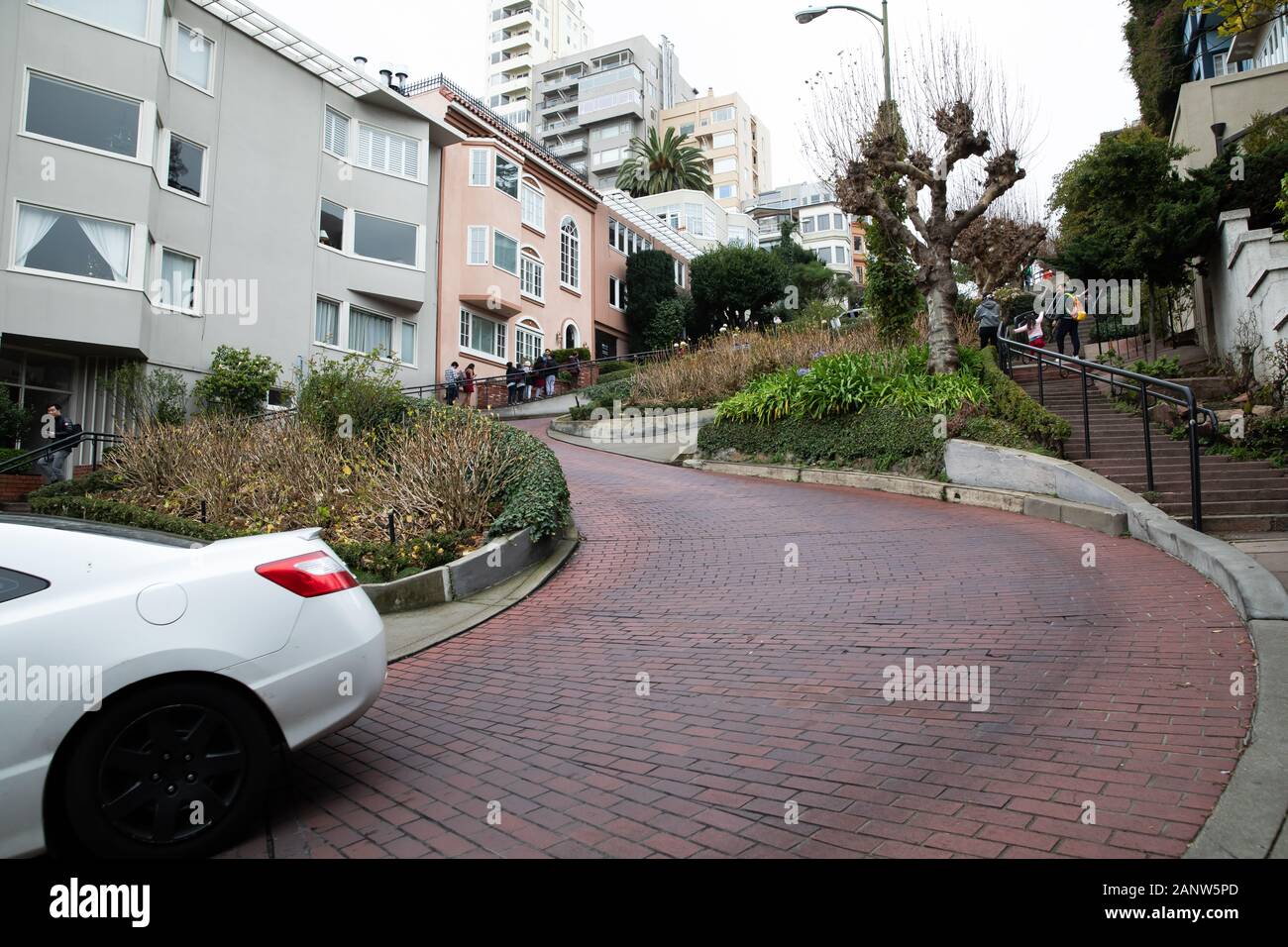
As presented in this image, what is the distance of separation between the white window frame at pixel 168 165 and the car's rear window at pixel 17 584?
20.8 metres

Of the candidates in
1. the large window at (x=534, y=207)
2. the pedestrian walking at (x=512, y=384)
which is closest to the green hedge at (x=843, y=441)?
the pedestrian walking at (x=512, y=384)

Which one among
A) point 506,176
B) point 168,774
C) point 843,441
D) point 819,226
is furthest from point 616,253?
point 819,226

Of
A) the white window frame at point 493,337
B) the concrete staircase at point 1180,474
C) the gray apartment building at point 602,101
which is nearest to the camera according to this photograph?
the concrete staircase at point 1180,474

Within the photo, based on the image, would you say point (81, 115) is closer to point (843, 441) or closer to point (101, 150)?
point (101, 150)

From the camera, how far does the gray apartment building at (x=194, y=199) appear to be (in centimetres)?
1769

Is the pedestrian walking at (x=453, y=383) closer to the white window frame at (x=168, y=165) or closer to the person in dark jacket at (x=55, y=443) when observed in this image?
the white window frame at (x=168, y=165)

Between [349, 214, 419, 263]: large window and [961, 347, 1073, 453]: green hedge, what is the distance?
1944cm

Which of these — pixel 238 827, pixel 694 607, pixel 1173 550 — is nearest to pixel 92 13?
pixel 694 607

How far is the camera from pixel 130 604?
3.03 m

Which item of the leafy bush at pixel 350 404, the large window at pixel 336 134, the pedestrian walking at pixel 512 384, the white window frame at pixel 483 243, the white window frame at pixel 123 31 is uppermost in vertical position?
the large window at pixel 336 134
